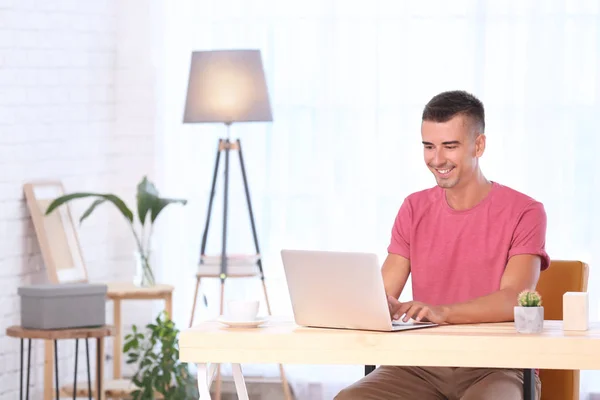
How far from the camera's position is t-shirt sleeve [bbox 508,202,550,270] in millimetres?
2947

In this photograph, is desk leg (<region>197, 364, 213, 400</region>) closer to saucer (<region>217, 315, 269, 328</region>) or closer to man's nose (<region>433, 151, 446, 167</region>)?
saucer (<region>217, 315, 269, 328</region>)

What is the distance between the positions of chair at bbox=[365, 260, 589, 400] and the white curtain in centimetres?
202

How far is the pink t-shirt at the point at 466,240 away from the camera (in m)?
3.00

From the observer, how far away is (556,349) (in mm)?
2373

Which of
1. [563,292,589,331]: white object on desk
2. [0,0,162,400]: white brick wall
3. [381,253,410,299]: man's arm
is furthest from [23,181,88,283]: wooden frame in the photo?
[563,292,589,331]: white object on desk

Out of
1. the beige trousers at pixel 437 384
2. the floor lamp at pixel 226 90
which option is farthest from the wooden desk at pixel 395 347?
the floor lamp at pixel 226 90

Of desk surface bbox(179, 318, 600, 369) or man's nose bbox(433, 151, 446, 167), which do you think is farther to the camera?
man's nose bbox(433, 151, 446, 167)

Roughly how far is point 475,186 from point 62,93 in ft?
8.18

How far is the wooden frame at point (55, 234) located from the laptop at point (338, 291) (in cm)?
221

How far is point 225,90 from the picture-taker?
4.72 metres

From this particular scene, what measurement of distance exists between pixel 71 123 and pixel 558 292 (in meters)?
2.70


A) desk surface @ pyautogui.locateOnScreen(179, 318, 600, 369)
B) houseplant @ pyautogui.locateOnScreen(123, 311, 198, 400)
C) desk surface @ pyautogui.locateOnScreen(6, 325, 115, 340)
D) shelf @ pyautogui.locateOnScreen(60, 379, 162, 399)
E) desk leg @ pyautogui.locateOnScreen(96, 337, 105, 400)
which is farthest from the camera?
shelf @ pyautogui.locateOnScreen(60, 379, 162, 399)

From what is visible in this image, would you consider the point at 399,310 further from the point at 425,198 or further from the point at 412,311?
the point at 425,198

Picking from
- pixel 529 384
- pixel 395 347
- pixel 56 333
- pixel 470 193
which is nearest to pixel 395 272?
pixel 470 193
